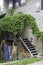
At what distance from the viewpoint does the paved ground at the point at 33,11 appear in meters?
19.5

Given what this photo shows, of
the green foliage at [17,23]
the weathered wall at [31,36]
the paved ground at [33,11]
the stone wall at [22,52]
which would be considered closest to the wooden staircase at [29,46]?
the weathered wall at [31,36]

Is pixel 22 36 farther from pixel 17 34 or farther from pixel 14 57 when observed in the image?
pixel 14 57

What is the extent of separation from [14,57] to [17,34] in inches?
92.3

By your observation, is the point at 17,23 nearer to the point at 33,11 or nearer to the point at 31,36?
the point at 31,36

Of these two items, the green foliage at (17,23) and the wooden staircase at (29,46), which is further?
the green foliage at (17,23)

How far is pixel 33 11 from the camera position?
67.9 feet

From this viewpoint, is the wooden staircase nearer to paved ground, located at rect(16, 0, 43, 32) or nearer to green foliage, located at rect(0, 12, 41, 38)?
green foliage, located at rect(0, 12, 41, 38)

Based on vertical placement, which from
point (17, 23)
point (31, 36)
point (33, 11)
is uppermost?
point (33, 11)

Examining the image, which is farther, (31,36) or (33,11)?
(33,11)

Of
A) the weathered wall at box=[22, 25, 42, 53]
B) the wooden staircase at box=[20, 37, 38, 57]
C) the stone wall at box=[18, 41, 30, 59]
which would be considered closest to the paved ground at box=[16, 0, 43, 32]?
the weathered wall at box=[22, 25, 42, 53]

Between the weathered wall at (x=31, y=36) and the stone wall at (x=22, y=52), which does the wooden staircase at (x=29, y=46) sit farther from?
the stone wall at (x=22, y=52)

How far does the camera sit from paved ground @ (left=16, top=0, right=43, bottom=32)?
767 inches

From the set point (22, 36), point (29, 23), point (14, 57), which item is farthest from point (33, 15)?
point (14, 57)

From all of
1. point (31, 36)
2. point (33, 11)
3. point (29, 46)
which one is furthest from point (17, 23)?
point (29, 46)
